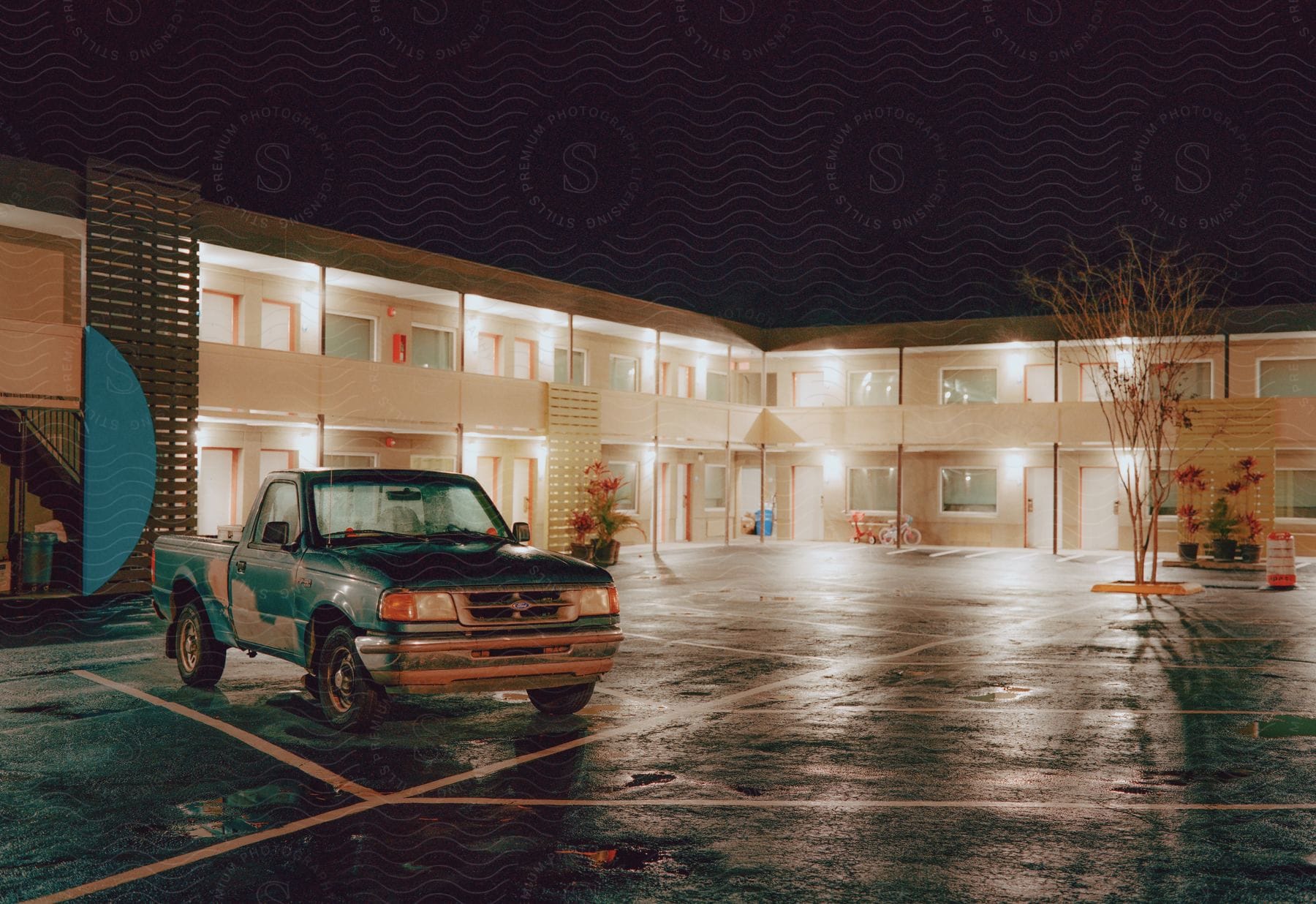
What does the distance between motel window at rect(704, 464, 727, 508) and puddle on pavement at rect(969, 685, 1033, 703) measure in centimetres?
2780

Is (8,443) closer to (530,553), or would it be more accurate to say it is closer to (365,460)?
(365,460)

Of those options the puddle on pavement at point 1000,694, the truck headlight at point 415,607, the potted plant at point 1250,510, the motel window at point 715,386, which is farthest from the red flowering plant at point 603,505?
the truck headlight at point 415,607

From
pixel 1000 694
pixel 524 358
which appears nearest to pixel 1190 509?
pixel 524 358

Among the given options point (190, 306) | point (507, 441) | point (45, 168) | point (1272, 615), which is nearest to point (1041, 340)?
point (507, 441)

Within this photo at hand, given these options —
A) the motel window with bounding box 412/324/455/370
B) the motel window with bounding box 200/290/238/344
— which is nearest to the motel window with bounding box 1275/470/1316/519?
the motel window with bounding box 412/324/455/370

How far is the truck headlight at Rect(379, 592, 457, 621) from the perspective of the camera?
26.9 feet

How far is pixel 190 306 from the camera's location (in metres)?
21.2

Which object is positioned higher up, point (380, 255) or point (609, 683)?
point (380, 255)

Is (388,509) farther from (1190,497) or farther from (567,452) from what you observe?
(1190,497)

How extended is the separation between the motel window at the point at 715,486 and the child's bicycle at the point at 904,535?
5.37 m

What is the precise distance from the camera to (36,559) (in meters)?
19.3

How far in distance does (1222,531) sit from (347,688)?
26.9m

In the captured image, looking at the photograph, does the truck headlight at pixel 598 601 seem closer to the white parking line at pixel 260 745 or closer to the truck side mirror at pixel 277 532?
the white parking line at pixel 260 745

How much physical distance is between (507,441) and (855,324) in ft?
43.7
